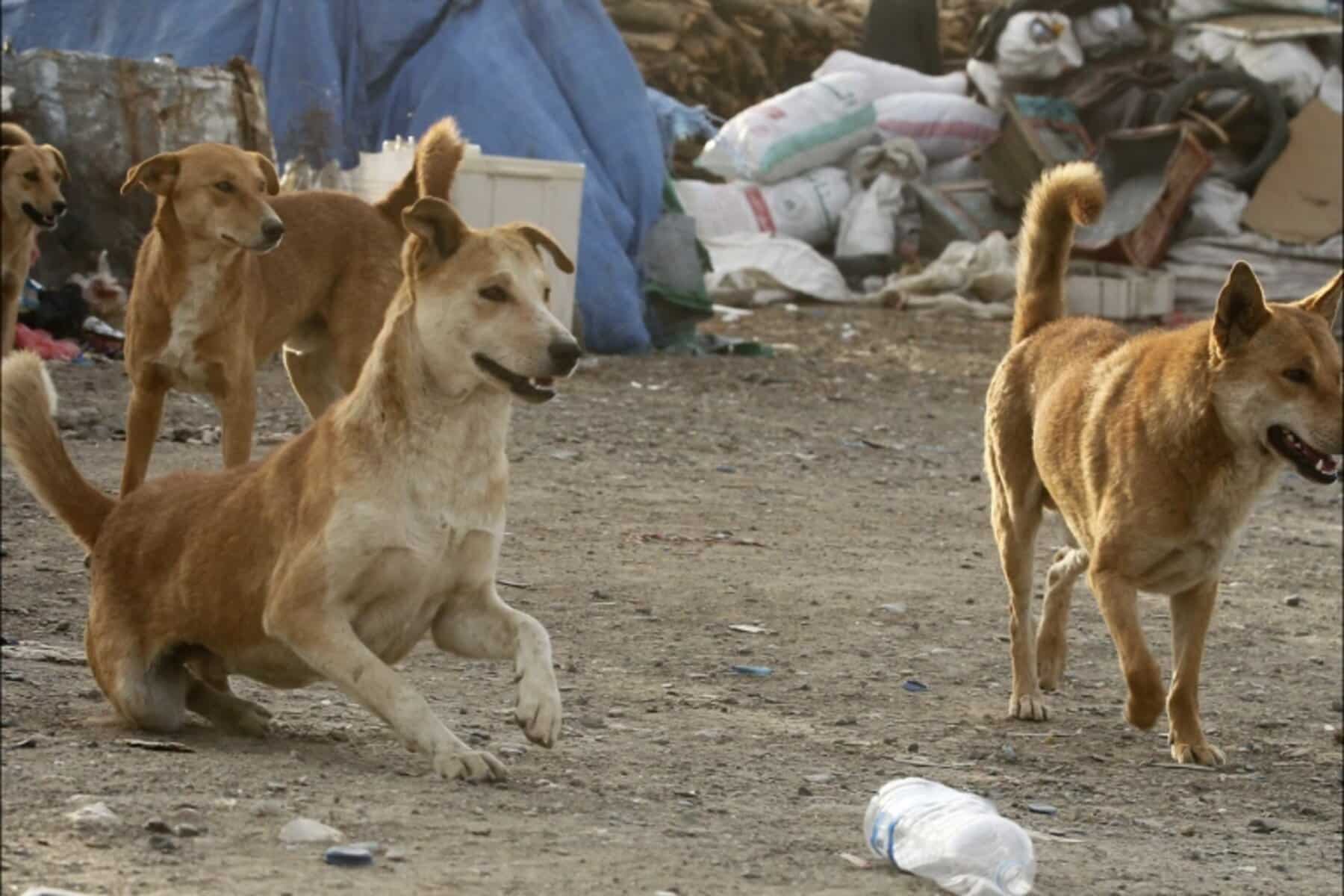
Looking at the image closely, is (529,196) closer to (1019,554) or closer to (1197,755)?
(1019,554)

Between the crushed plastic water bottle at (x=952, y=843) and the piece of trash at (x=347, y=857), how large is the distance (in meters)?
0.96

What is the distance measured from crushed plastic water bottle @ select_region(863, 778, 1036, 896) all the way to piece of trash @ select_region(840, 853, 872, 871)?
36 millimetres

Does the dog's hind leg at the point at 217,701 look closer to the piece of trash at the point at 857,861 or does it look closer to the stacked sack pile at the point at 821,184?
Result: the piece of trash at the point at 857,861

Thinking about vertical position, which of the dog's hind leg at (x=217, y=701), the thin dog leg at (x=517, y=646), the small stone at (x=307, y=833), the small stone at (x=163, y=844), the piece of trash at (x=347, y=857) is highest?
the thin dog leg at (x=517, y=646)

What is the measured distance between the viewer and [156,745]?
3.84 meters

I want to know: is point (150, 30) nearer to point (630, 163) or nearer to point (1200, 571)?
point (630, 163)

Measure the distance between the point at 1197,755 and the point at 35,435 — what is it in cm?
273

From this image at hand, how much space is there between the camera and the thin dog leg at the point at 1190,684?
4992 millimetres

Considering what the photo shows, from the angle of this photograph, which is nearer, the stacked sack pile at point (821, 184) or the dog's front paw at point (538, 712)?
the dog's front paw at point (538, 712)

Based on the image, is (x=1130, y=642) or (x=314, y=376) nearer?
(x=1130, y=642)

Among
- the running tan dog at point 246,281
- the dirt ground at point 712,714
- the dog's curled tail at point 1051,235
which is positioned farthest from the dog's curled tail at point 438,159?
the dog's curled tail at point 1051,235

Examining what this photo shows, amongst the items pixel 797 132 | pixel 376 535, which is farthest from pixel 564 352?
pixel 797 132

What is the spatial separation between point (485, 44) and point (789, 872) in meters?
7.22

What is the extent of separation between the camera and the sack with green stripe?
1371 centimetres
